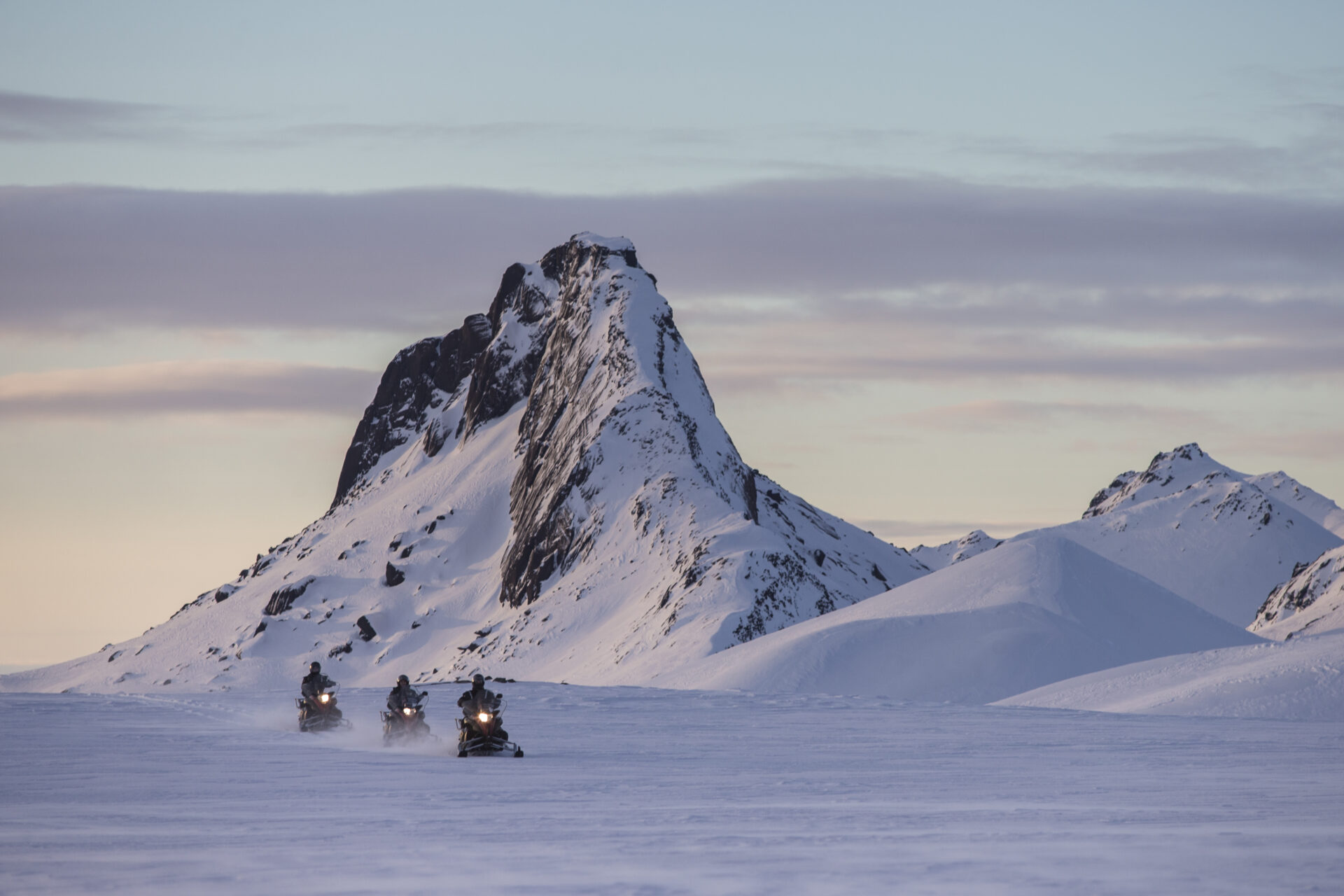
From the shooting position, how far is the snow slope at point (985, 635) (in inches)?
2351

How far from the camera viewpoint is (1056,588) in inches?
2685

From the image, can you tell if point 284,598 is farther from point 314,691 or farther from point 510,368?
point 314,691

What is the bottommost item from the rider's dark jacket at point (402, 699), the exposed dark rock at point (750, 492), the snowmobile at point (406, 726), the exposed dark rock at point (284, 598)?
the exposed dark rock at point (284, 598)

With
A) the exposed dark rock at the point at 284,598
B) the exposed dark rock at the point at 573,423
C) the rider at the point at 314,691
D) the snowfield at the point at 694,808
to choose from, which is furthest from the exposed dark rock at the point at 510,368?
the snowfield at the point at 694,808

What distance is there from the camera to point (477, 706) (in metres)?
29.5

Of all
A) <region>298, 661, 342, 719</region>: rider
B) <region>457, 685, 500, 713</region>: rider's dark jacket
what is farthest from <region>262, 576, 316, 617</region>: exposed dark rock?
<region>457, 685, 500, 713</region>: rider's dark jacket

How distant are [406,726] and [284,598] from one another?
14714 centimetres

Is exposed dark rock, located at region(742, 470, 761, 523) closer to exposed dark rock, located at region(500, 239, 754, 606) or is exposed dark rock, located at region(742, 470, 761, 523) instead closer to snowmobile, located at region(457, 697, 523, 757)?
exposed dark rock, located at region(500, 239, 754, 606)

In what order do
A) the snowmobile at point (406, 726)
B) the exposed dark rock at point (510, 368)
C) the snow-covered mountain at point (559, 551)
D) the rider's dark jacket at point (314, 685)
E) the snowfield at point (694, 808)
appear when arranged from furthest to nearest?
1. the exposed dark rock at point (510, 368)
2. the snow-covered mountain at point (559, 551)
3. the rider's dark jacket at point (314, 685)
4. the snowmobile at point (406, 726)
5. the snowfield at point (694, 808)

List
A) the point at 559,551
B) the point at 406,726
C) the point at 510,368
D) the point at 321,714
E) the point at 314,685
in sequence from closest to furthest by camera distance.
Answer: the point at 406,726
the point at 321,714
the point at 314,685
the point at 559,551
the point at 510,368

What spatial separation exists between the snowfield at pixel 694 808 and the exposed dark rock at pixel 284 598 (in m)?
140

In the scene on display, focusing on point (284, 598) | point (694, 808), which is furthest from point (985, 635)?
point (284, 598)

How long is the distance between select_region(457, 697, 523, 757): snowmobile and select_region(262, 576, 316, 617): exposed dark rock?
149m

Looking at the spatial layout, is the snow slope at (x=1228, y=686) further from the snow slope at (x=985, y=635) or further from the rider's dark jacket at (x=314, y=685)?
the rider's dark jacket at (x=314, y=685)
